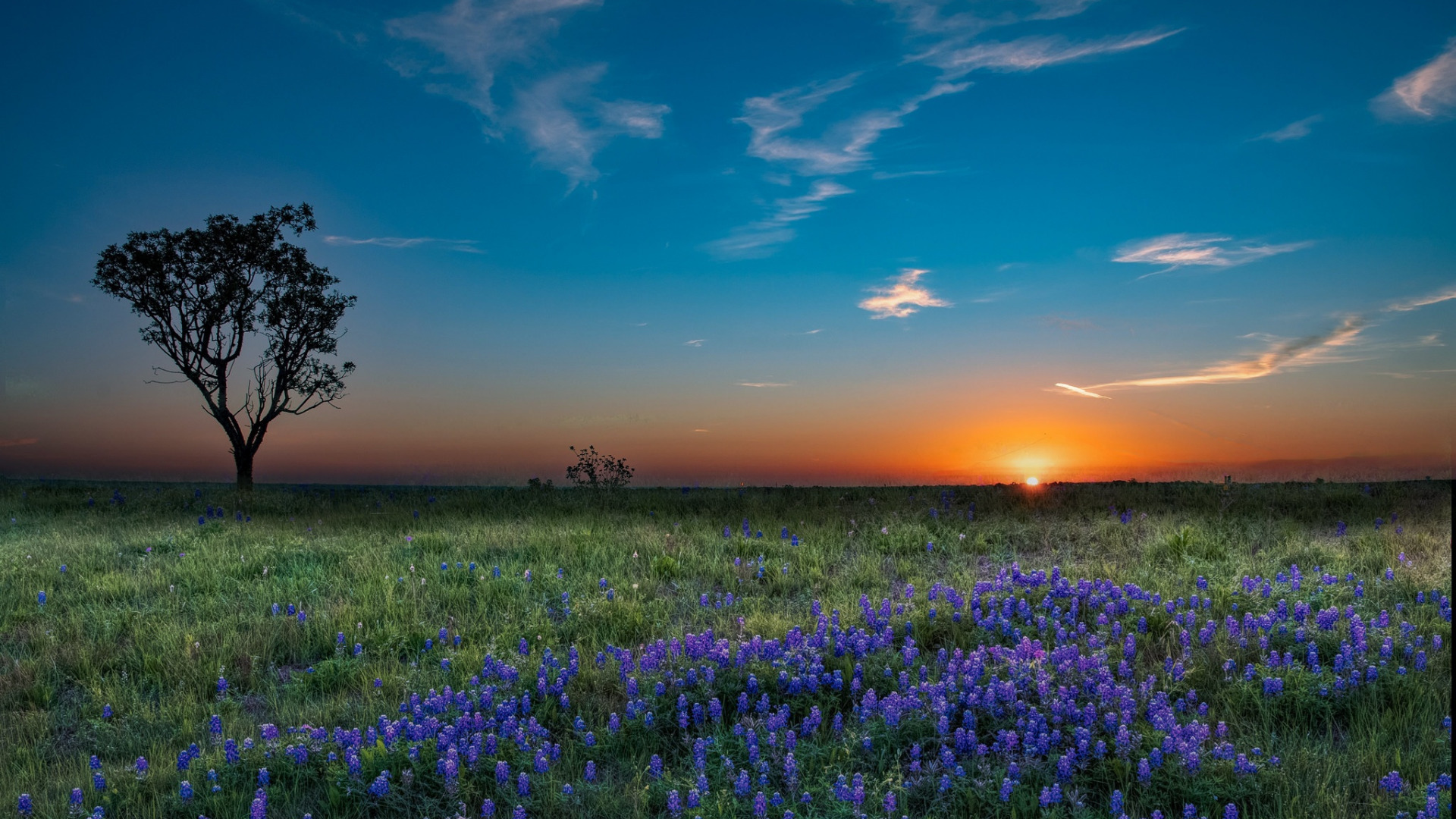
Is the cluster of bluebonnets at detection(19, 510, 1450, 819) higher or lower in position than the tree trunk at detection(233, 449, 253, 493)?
lower

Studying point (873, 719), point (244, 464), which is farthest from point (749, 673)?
point (244, 464)

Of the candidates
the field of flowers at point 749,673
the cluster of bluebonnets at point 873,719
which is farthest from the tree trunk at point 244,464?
the cluster of bluebonnets at point 873,719

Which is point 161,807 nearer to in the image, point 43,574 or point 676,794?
point 676,794

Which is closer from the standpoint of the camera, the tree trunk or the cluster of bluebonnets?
the cluster of bluebonnets

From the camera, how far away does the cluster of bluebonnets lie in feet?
17.5

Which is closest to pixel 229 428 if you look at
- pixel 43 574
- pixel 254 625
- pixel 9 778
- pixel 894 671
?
pixel 43 574

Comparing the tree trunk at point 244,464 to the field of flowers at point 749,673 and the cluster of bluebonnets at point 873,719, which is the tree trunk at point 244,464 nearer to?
the field of flowers at point 749,673

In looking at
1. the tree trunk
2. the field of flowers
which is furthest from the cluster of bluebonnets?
the tree trunk

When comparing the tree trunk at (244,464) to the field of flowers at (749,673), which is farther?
the tree trunk at (244,464)

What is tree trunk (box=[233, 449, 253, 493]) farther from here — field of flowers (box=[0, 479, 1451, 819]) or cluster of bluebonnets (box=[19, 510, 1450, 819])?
cluster of bluebonnets (box=[19, 510, 1450, 819])

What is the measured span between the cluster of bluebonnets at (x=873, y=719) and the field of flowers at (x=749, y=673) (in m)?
0.03

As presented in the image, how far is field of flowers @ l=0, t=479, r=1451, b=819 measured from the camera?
5.41m

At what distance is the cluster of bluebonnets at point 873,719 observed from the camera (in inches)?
209

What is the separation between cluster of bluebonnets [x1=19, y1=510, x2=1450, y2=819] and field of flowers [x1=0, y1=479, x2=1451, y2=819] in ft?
0.09
